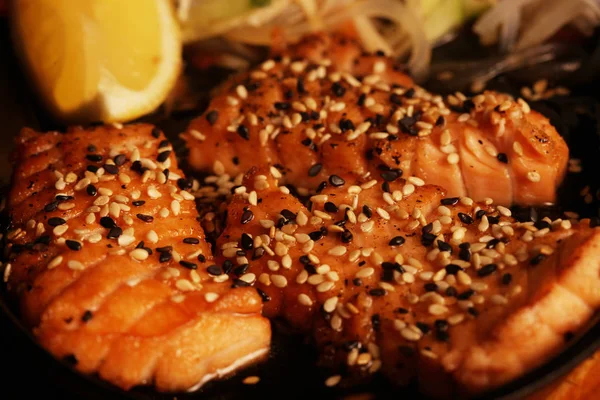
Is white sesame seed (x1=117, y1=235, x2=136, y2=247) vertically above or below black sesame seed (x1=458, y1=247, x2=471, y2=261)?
below

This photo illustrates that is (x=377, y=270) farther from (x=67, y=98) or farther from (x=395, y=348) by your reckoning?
(x=67, y=98)

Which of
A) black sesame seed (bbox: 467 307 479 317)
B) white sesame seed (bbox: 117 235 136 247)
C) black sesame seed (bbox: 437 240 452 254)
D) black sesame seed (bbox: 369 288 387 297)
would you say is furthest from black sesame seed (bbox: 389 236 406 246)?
white sesame seed (bbox: 117 235 136 247)

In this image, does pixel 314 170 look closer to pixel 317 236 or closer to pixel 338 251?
pixel 317 236

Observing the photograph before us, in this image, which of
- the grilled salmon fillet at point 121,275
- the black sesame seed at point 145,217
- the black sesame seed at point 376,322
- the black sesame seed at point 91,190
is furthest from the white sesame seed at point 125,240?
the black sesame seed at point 376,322

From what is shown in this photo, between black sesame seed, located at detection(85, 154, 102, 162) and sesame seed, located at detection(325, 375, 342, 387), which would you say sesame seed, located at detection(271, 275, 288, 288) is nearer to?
sesame seed, located at detection(325, 375, 342, 387)

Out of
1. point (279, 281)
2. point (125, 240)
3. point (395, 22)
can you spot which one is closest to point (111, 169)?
point (125, 240)
